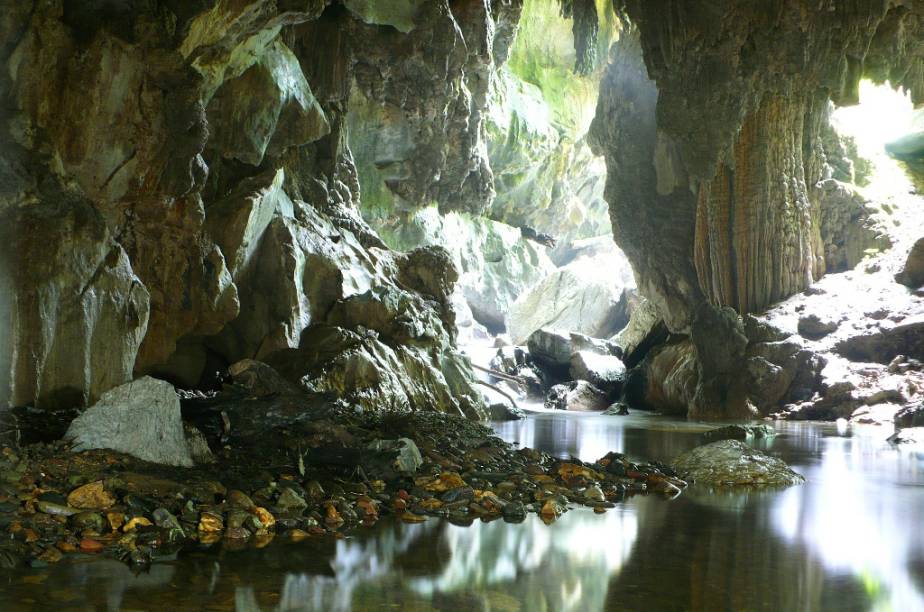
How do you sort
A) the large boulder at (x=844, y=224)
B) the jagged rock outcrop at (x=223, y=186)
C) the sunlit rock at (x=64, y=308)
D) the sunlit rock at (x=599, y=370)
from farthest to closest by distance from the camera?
1. the sunlit rock at (x=599, y=370)
2. the large boulder at (x=844, y=224)
3. the jagged rock outcrop at (x=223, y=186)
4. the sunlit rock at (x=64, y=308)

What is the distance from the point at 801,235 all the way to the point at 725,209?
6.53 feet

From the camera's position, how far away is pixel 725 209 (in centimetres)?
2106

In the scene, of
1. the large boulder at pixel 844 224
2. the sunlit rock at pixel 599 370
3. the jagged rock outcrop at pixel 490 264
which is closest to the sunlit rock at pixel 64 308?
the large boulder at pixel 844 224

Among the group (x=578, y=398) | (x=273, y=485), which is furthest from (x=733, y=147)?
(x=273, y=485)

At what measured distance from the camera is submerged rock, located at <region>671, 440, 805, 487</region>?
8.02 meters

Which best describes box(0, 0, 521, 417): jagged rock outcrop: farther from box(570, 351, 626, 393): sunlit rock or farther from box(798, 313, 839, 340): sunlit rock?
box(798, 313, 839, 340): sunlit rock

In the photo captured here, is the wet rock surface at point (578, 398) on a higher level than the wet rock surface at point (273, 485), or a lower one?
higher

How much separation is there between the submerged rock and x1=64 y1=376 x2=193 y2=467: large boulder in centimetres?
494

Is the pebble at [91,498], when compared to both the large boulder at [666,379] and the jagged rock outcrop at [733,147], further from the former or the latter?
the large boulder at [666,379]

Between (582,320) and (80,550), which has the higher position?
(582,320)

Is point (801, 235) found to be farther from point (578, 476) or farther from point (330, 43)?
point (578, 476)

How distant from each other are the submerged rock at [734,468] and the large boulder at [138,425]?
494 centimetres

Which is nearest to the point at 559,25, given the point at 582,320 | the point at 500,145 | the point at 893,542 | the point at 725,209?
the point at 500,145

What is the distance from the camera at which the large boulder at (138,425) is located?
6.32 metres
